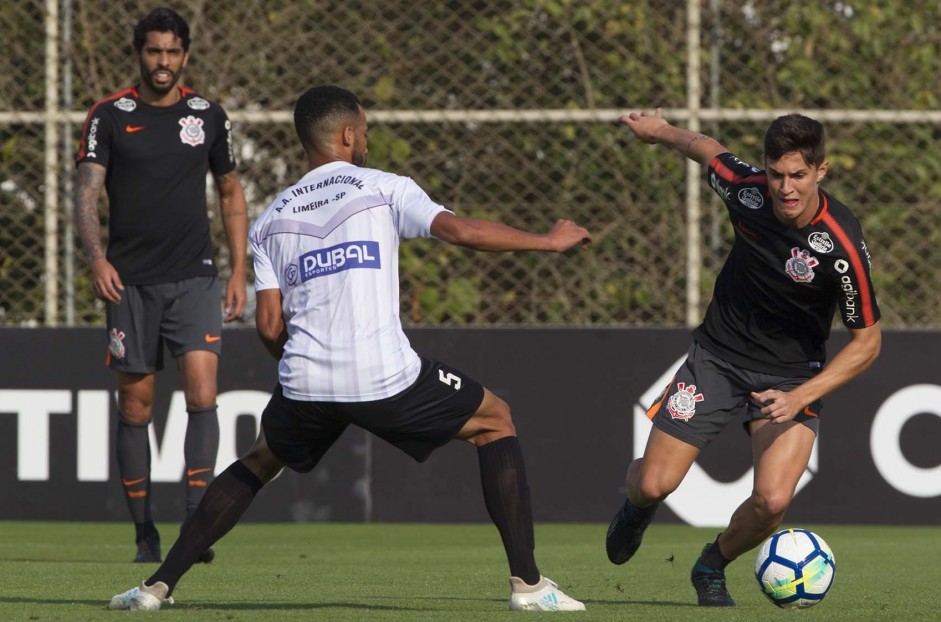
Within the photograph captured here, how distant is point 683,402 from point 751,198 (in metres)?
0.78

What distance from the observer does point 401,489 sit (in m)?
9.68

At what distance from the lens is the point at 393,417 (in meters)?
5.36

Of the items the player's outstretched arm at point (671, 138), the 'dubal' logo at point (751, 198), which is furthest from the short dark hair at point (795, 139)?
the player's outstretched arm at point (671, 138)

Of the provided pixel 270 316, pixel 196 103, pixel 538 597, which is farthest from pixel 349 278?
pixel 196 103

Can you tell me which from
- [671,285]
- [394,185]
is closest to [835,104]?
[671,285]

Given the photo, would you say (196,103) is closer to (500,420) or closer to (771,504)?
(500,420)

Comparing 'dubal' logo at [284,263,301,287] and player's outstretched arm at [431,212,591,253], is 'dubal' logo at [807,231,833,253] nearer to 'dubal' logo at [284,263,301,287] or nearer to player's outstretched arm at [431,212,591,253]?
player's outstretched arm at [431,212,591,253]

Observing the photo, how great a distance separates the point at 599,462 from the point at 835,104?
8.44 feet

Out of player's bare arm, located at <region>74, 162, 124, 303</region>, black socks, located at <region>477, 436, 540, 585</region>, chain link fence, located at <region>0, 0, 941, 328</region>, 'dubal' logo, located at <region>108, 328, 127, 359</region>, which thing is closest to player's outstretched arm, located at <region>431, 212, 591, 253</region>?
black socks, located at <region>477, 436, 540, 585</region>

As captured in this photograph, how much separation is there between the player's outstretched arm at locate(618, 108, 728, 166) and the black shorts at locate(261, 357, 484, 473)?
4.56 ft

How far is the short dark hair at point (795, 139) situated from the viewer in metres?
5.62

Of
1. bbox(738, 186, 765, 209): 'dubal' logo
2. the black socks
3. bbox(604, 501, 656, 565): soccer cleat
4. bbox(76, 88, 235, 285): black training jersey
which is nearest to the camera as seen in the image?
the black socks

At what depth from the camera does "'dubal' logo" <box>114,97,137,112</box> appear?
24.7 feet

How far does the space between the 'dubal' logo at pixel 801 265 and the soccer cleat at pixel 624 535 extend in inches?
41.7
